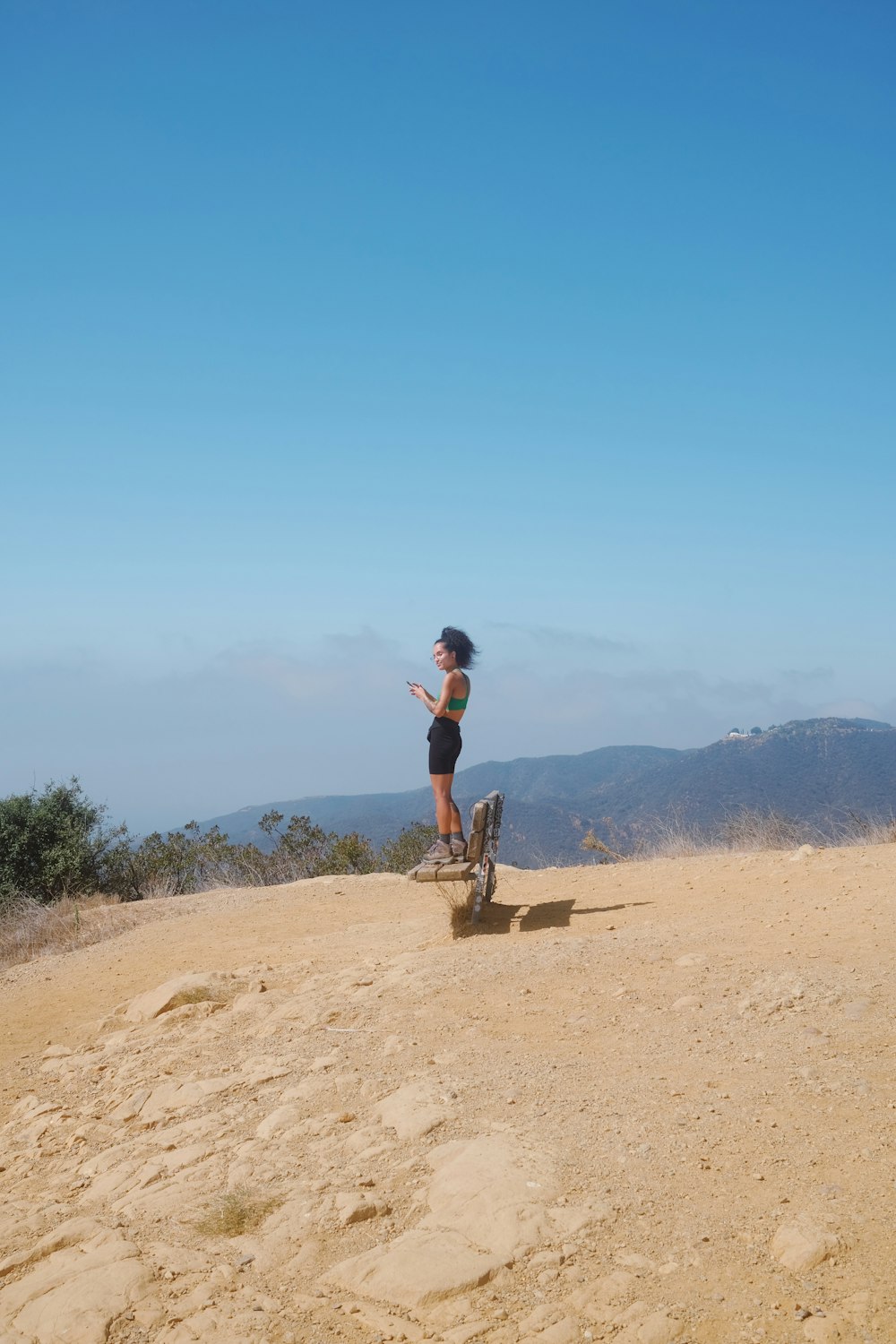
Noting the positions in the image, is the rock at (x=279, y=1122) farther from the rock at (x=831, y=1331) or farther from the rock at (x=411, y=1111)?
the rock at (x=831, y=1331)

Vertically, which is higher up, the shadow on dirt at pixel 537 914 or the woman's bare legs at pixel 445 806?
the woman's bare legs at pixel 445 806

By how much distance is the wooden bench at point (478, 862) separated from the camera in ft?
26.5

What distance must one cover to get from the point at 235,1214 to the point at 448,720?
5379 mm

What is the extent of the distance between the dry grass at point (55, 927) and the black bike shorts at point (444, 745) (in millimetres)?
5265

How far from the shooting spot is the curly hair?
8828mm

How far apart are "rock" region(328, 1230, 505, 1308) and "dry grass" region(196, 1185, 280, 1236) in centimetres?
56

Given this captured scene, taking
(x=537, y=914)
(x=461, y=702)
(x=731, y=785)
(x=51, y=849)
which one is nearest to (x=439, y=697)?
(x=461, y=702)

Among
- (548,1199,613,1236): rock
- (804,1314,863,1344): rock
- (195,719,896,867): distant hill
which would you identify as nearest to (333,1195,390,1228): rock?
(548,1199,613,1236): rock

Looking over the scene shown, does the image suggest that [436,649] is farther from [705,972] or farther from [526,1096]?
[526,1096]

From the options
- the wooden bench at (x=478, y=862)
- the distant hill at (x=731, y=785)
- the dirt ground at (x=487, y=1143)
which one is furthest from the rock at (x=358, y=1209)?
the distant hill at (x=731, y=785)

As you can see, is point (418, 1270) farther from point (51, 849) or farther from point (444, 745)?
Result: point (51, 849)

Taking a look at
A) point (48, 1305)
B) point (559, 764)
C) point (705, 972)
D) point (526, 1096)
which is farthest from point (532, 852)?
point (559, 764)

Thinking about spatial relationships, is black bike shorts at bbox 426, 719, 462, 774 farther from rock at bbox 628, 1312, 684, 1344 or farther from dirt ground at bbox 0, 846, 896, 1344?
rock at bbox 628, 1312, 684, 1344

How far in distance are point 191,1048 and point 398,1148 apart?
2.38 m
